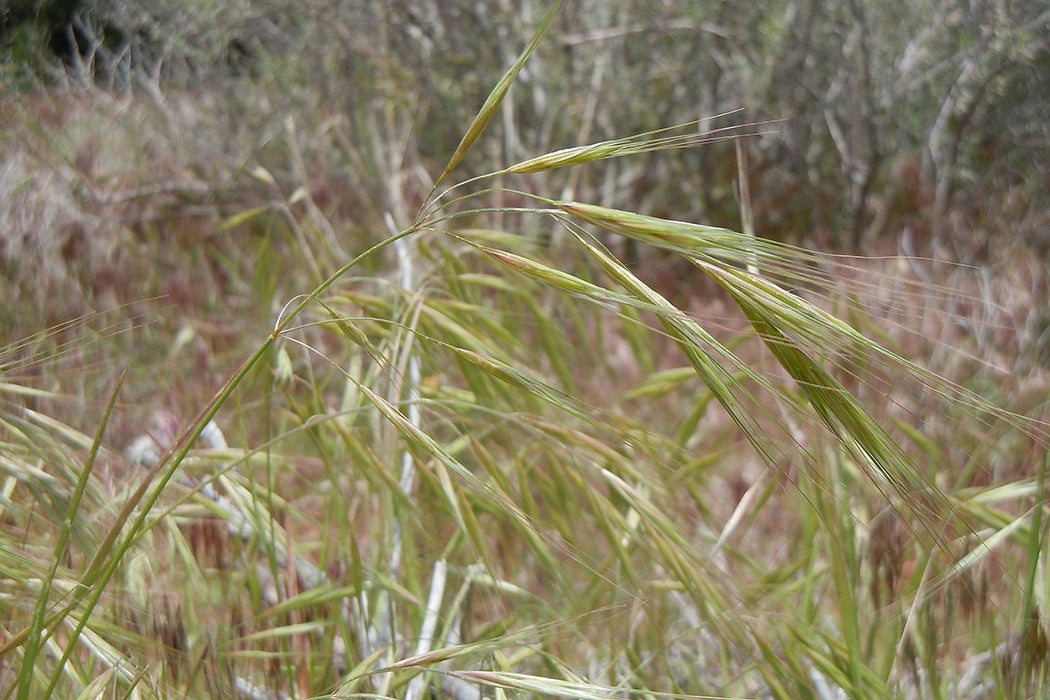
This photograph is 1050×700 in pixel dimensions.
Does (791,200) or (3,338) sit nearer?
(3,338)

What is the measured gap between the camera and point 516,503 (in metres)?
0.84

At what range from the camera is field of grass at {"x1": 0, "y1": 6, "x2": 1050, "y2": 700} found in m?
0.54

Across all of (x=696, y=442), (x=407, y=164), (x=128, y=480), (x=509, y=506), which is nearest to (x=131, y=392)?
(x=128, y=480)

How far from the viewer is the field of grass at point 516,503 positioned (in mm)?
538

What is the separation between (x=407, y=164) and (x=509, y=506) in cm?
290

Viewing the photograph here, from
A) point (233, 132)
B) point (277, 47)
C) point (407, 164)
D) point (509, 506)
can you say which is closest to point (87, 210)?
point (233, 132)

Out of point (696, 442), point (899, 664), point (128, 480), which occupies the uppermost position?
point (128, 480)

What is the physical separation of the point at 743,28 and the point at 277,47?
1.61 meters

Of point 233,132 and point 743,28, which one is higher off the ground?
point 743,28

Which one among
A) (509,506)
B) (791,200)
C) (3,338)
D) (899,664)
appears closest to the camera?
(509,506)

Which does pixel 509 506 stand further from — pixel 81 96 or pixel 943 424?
pixel 81 96

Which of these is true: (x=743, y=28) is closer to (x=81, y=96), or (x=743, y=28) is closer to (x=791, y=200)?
(x=791, y=200)

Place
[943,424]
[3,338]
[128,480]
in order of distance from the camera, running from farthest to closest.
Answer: [943,424]
[3,338]
[128,480]

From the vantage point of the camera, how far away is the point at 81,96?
2.59 meters
